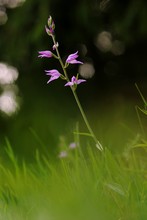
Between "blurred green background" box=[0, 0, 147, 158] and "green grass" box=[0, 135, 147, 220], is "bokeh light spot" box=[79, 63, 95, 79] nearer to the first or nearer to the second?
"blurred green background" box=[0, 0, 147, 158]

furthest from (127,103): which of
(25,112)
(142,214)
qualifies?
(142,214)

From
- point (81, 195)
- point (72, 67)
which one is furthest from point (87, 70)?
point (81, 195)

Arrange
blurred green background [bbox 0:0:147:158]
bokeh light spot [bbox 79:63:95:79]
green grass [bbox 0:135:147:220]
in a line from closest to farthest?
green grass [bbox 0:135:147:220]
blurred green background [bbox 0:0:147:158]
bokeh light spot [bbox 79:63:95:79]

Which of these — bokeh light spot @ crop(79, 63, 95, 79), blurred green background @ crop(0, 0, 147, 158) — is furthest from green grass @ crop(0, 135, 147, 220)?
bokeh light spot @ crop(79, 63, 95, 79)

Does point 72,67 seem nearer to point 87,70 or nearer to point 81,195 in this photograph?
point 87,70

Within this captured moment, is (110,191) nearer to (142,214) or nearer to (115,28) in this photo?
(142,214)

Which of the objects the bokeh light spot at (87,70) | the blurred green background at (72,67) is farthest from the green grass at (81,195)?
the bokeh light spot at (87,70)

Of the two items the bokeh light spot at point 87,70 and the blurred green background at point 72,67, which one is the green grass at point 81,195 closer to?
the blurred green background at point 72,67

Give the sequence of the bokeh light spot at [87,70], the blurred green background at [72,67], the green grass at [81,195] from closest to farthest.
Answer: the green grass at [81,195] < the blurred green background at [72,67] < the bokeh light spot at [87,70]

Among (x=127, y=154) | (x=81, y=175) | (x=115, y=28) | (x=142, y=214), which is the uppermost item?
(x=142, y=214)
